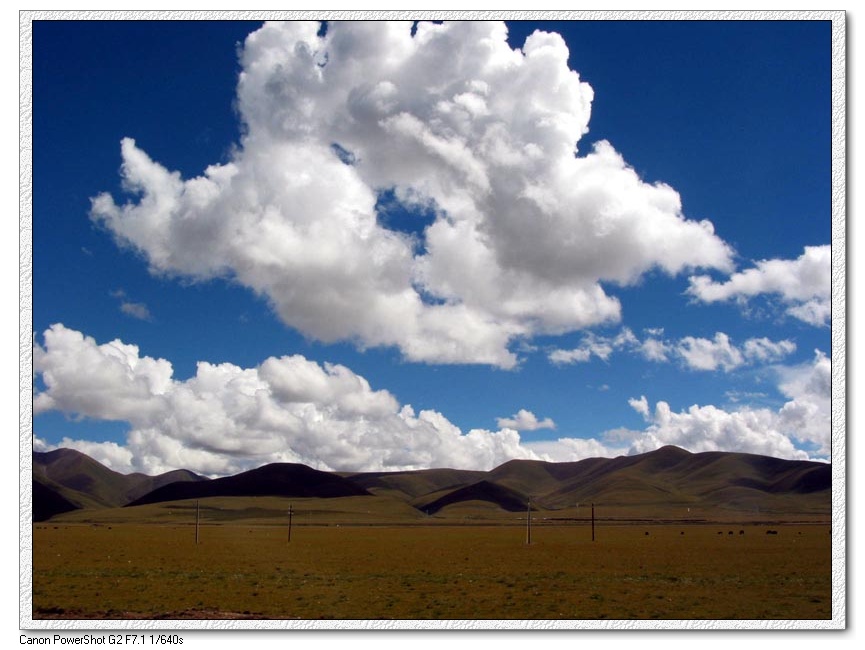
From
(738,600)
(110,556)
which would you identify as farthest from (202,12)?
(110,556)

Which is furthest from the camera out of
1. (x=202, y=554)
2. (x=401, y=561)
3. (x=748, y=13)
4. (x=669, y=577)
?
(x=202, y=554)

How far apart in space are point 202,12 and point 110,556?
35866 mm

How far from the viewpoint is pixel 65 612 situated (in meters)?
21.4

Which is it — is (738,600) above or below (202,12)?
below

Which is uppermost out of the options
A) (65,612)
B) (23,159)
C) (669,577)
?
(23,159)

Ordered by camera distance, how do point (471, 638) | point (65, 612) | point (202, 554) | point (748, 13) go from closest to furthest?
point (471, 638) → point (748, 13) → point (65, 612) → point (202, 554)

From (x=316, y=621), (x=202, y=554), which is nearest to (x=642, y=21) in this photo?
(x=316, y=621)

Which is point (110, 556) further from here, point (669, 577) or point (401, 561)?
point (669, 577)

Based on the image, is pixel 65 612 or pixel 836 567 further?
pixel 65 612

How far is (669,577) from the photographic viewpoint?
31.5 m

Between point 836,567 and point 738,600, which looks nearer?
point 836,567

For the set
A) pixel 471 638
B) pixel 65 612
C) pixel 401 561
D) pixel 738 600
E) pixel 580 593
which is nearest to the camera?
pixel 471 638
